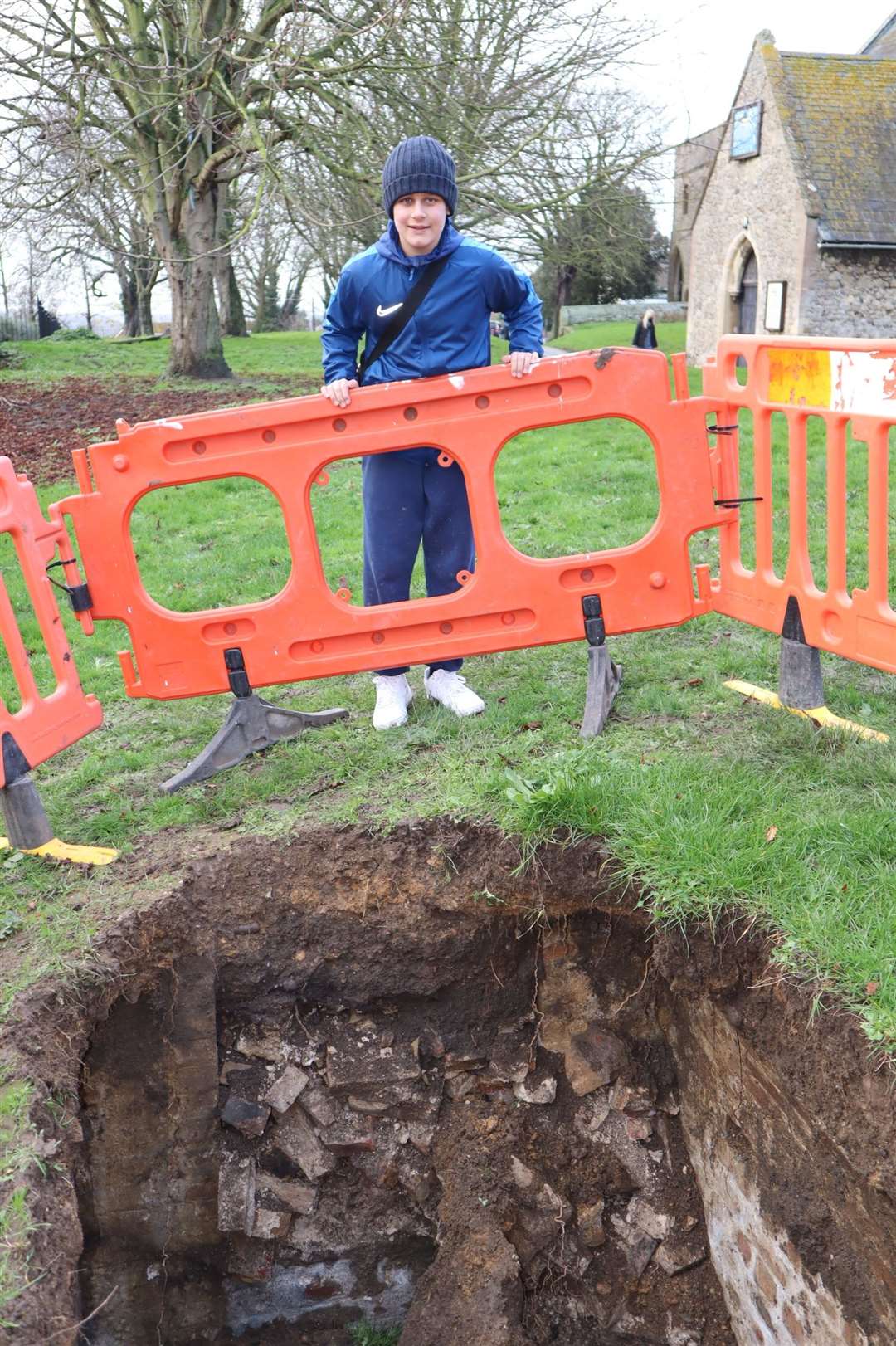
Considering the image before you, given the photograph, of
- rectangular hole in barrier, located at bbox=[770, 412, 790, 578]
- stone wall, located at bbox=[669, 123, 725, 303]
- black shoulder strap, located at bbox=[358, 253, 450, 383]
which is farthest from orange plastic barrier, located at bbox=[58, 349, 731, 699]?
stone wall, located at bbox=[669, 123, 725, 303]

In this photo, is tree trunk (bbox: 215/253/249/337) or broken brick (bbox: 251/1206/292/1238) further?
tree trunk (bbox: 215/253/249/337)

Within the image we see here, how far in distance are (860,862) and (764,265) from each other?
74.1 ft

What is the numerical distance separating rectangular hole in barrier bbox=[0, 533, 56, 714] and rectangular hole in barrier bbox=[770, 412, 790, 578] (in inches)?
153

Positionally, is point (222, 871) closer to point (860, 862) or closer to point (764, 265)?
point (860, 862)

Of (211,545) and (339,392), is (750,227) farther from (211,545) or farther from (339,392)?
(339,392)

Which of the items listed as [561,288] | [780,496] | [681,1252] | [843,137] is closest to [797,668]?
[681,1252]

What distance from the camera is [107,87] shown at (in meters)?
14.8

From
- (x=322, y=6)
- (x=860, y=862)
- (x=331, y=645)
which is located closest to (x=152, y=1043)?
(x=331, y=645)

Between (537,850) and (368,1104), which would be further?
(368,1104)

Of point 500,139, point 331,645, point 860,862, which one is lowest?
point 860,862

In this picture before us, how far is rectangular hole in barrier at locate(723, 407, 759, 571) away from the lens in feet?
19.5

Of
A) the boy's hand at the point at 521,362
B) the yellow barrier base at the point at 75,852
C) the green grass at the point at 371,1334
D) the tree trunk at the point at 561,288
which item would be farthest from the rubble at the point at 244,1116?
the tree trunk at the point at 561,288

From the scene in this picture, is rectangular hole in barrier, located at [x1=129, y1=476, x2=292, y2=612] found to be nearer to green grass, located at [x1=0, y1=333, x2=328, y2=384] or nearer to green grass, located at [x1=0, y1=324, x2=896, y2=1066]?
green grass, located at [x1=0, y1=324, x2=896, y2=1066]

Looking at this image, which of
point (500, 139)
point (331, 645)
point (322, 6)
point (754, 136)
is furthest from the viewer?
point (754, 136)
